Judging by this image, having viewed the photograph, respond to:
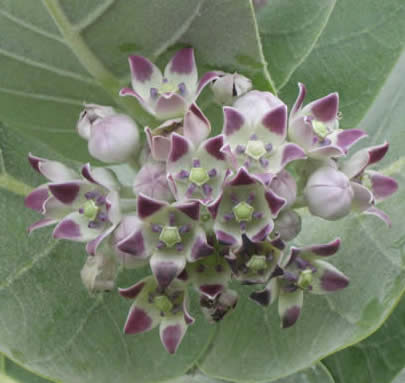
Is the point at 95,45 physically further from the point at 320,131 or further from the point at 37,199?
the point at 320,131

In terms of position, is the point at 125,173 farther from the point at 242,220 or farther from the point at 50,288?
the point at 242,220

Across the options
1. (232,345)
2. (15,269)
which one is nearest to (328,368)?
(232,345)

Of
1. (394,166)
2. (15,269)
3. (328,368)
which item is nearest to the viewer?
(15,269)

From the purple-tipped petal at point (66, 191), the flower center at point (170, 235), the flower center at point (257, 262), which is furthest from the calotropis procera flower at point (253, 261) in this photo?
the purple-tipped petal at point (66, 191)

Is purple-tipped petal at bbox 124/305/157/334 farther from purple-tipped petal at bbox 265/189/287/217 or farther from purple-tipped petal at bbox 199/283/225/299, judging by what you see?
purple-tipped petal at bbox 265/189/287/217

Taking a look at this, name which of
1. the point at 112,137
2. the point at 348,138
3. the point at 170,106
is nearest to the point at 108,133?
the point at 112,137

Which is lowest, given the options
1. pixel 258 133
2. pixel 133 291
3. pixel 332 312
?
pixel 332 312

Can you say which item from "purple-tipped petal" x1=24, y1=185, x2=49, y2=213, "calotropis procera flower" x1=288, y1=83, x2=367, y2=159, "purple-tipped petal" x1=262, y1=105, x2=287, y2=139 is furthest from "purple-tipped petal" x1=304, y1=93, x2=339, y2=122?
"purple-tipped petal" x1=24, y1=185, x2=49, y2=213
